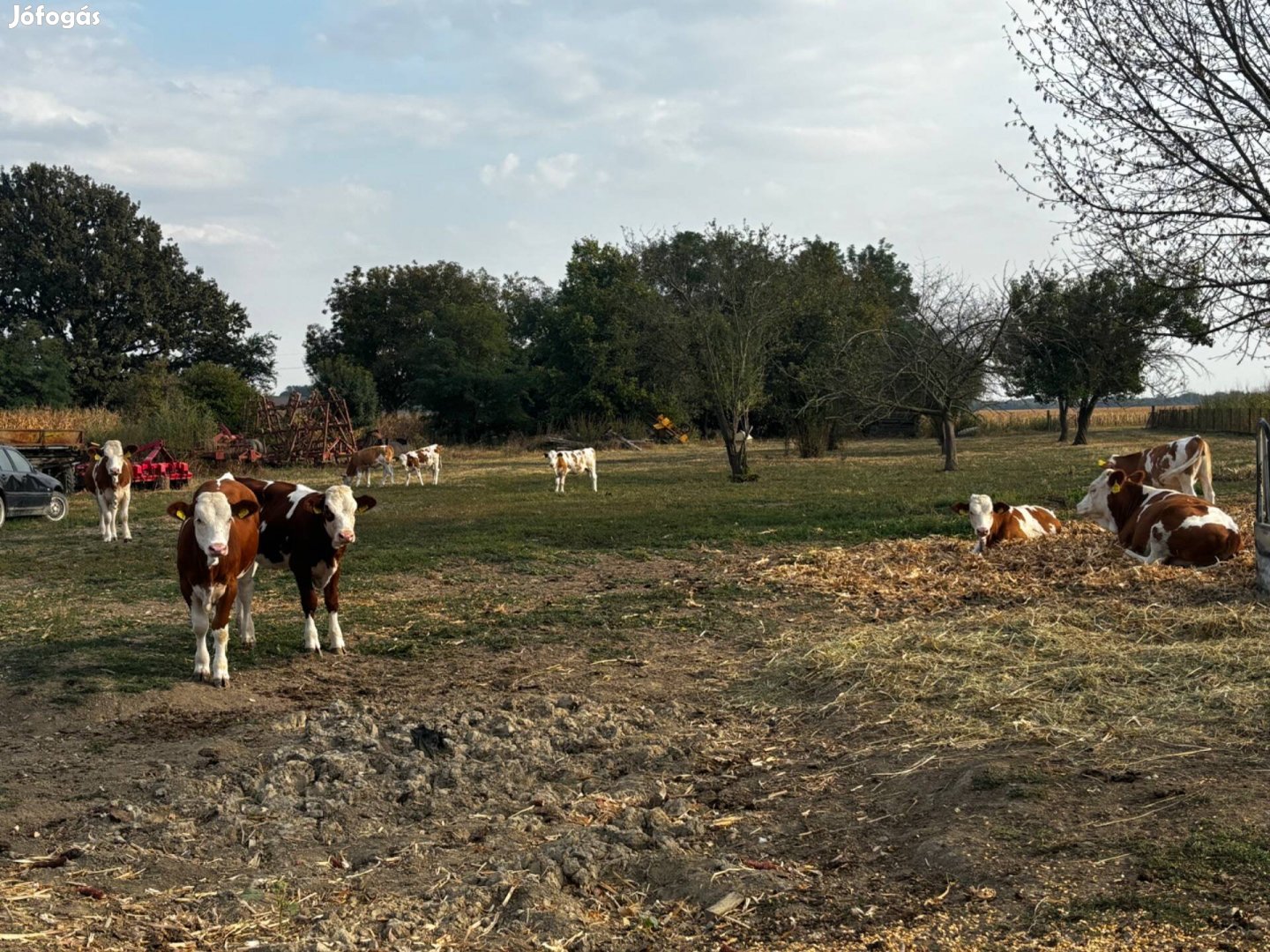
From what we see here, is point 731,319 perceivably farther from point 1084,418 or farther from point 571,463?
point 1084,418

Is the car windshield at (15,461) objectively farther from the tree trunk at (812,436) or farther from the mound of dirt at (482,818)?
the tree trunk at (812,436)

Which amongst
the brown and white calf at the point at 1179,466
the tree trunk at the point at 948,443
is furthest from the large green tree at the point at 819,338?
the brown and white calf at the point at 1179,466

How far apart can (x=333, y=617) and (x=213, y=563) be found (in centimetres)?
129

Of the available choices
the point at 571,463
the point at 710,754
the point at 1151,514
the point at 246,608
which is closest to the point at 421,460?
the point at 571,463

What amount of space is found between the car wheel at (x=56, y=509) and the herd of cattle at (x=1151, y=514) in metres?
16.5

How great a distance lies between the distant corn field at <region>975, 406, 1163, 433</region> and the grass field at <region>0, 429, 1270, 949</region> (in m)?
47.7

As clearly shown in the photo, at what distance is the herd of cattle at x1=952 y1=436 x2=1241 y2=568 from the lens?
35.6 feet

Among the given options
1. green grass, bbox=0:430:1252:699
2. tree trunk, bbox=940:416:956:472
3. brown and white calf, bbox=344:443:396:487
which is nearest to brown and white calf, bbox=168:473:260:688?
green grass, bbox=0:430:1252:699

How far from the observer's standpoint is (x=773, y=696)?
7180mm

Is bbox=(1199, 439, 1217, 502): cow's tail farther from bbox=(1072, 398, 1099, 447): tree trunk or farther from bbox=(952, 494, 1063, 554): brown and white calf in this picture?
bbox=(1072, 398, 1099, 447): tree trunk

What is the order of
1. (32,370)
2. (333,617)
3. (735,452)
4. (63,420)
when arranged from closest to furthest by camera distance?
(333,617) → (735,452) → (63,420) → (32,370)

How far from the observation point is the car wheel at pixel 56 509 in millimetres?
21094

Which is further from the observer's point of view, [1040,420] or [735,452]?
[1040,420]

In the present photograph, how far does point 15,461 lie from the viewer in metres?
21.4
